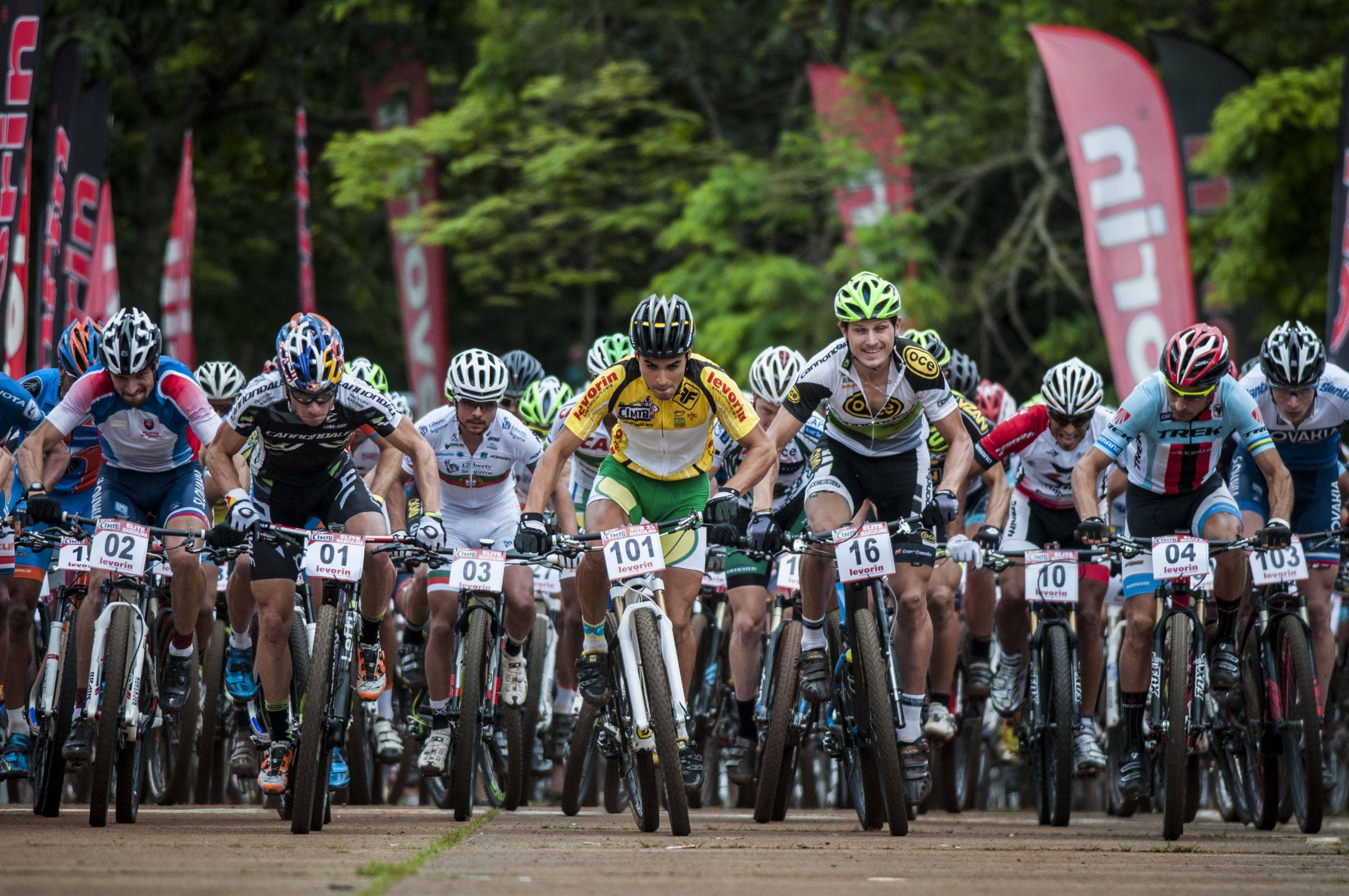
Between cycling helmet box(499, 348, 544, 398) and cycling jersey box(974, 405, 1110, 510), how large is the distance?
3.60 m

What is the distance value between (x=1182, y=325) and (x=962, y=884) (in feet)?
33.1

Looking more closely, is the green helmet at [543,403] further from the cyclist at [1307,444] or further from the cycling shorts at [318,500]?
the cyclist at [1307,444]

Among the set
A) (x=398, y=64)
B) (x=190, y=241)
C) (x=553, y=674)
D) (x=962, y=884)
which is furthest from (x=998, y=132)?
(x=962, y=884)

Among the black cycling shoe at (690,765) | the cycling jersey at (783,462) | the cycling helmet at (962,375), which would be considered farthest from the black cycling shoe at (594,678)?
the cycling helmet at (962,375)

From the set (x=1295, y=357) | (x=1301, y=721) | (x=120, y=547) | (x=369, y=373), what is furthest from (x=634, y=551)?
(x=369, y=373)

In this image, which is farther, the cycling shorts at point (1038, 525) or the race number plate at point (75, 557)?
the cycling shorts at point (1038, 525)

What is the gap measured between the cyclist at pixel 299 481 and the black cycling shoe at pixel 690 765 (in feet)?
4.89

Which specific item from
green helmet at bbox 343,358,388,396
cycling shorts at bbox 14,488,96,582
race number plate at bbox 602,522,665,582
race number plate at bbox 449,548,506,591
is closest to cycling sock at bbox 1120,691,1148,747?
race number plate at bbox 602,522,665,582

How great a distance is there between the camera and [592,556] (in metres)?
8.72

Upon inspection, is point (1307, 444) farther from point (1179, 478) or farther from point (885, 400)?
point (885, 400)

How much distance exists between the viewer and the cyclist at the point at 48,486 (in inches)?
400

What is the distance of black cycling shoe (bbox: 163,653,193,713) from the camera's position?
9.97 metres

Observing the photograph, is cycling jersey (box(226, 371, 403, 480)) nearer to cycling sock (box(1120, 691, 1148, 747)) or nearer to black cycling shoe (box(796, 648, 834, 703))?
black cycling shoe (box(796, 648, 834, 703))

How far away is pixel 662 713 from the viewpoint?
26.3 feet
